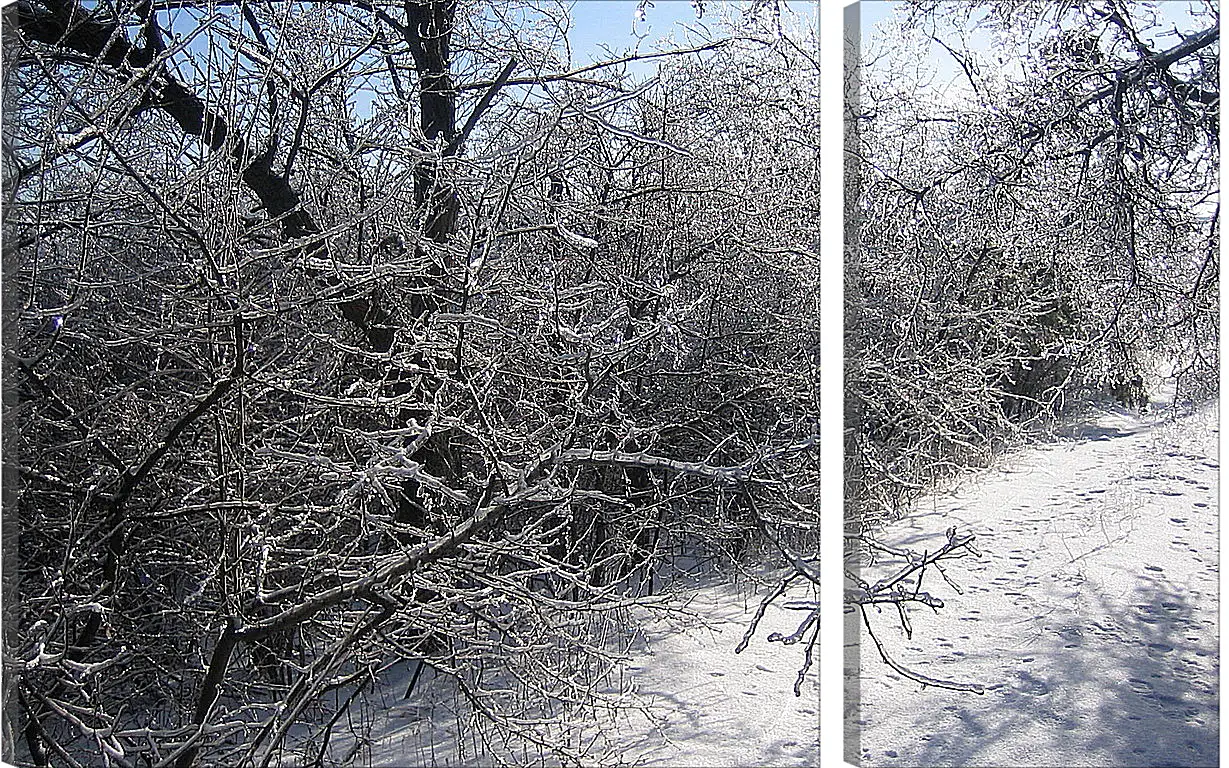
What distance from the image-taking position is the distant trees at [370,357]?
74.8 inches

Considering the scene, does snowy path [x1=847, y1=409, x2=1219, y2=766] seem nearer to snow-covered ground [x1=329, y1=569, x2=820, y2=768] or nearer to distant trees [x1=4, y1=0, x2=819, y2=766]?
snow-covered ground [x1=329, y1=569, x2=820, y2=768]

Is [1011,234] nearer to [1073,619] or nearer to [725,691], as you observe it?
[1073,619]

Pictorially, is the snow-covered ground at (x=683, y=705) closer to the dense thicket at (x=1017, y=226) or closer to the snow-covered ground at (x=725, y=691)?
the snow-covered ground at (x=725, y=691)

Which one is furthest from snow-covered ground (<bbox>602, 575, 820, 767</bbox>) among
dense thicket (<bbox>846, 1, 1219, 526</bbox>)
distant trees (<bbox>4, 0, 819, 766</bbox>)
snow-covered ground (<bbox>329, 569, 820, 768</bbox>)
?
dense thicket (<bbox>846, 1, 1219, 526</bbox>)

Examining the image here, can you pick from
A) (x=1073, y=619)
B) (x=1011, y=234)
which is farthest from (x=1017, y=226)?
(x=1073, y=619)

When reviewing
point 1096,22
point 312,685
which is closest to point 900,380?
point 1096,22

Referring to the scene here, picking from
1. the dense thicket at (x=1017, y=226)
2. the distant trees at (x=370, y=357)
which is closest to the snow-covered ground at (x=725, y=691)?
the distant trees at (x=370, y=357)

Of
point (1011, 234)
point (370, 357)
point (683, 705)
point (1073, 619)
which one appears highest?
point (1011, 234)

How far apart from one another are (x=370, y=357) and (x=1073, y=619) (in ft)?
5.00

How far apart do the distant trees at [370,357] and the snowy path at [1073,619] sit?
0.34 m

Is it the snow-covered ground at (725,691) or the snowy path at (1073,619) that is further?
the snow-covered ground at (725,691)

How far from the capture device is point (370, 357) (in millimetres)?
2008

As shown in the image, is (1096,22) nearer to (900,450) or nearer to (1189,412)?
(1189,412)

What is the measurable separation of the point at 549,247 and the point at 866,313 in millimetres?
680
